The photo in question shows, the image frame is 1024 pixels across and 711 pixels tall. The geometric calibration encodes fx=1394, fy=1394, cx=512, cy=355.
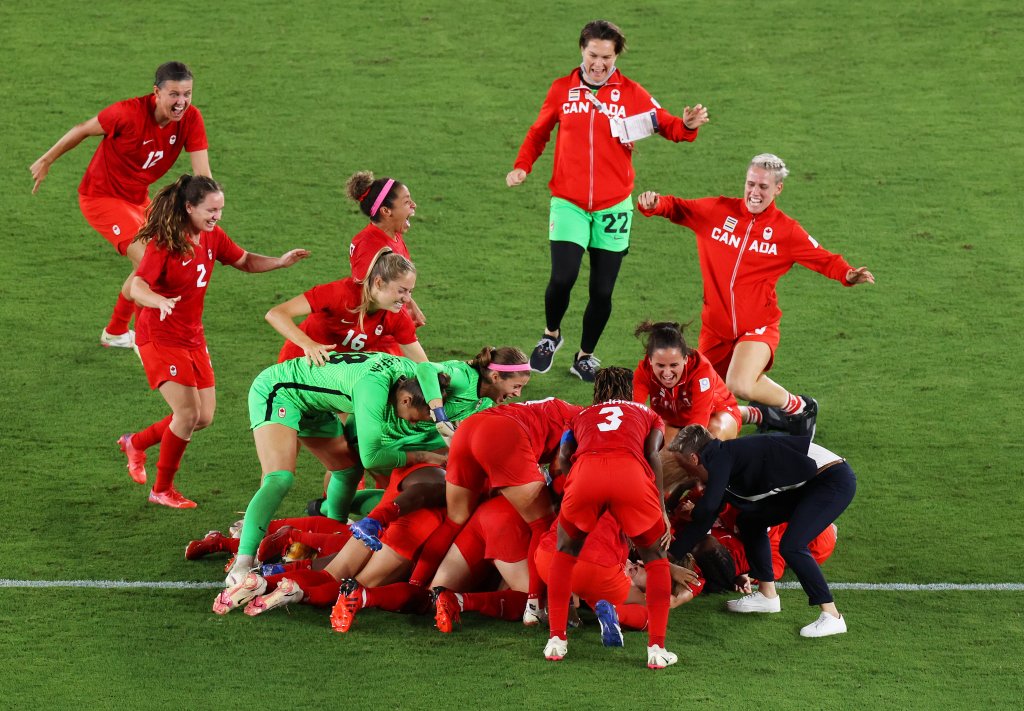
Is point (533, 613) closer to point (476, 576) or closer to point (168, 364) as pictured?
point (476, 576)

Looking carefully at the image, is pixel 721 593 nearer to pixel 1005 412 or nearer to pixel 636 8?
pixel 1005 412

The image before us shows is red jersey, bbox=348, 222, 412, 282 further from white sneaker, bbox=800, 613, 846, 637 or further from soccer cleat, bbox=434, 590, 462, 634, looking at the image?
white sneaker, bbox=800, 613, 846, 637

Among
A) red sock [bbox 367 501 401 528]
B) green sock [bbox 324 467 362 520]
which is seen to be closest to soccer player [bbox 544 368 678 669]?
red sock [bbox 367 501 401 528]

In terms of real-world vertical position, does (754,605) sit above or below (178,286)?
below

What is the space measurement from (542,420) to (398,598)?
3.35 ft

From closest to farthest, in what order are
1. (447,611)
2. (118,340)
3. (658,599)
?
(658,599) → (447,611) → (118,340)

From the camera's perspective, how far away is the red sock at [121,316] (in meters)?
8.98

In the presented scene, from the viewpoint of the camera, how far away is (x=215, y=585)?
648 centimetres

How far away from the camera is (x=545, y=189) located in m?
A: 11.5

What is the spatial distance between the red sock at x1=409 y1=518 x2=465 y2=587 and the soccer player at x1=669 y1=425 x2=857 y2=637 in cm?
102

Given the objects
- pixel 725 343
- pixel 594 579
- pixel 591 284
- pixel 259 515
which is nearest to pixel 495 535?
pixel 594 579

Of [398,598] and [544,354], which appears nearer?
[398,598]

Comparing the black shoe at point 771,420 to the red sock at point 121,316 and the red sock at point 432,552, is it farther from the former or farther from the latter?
the red sock at point 121,316

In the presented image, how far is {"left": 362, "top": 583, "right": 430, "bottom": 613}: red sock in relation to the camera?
6.16 metres
